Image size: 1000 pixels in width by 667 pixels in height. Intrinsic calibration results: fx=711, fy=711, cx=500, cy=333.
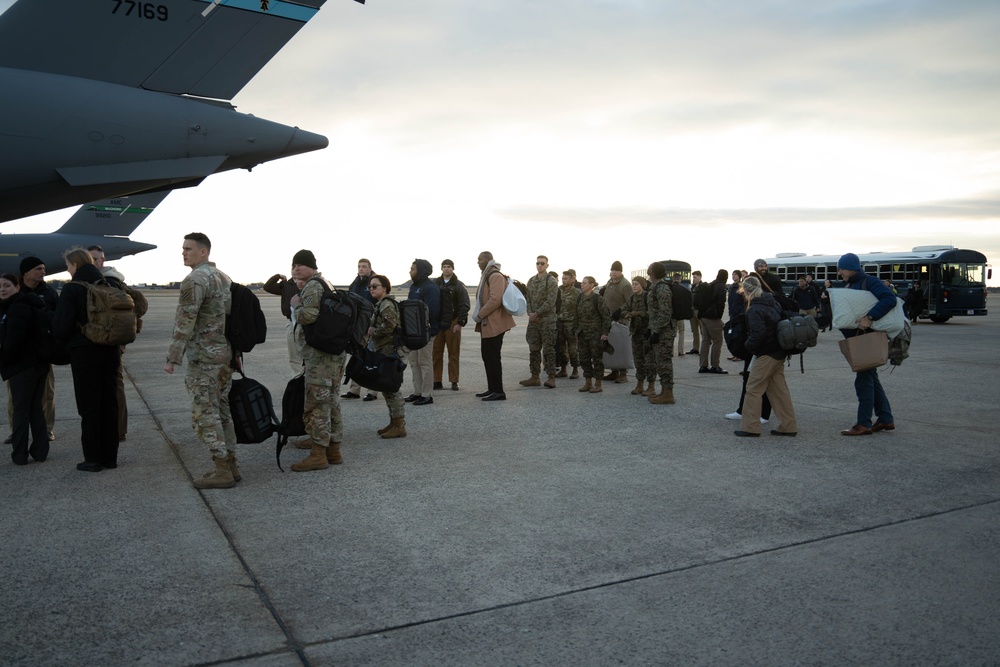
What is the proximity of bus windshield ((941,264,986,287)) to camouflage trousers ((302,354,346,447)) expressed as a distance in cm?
2724

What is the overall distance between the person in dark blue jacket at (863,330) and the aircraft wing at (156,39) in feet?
20.8

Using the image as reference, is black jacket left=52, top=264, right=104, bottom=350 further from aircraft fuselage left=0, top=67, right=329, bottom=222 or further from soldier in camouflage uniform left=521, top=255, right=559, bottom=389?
soldier in camouflage uniform left=521, top=255, right=559, bottom=389

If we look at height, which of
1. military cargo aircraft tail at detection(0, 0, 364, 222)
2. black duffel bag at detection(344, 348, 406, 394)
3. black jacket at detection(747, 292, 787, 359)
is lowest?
black duffel bag at detection(344, 348, 406, 394)

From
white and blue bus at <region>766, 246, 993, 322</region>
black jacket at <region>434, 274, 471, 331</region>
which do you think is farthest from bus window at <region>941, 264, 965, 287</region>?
black jacket at <region>434, 274, 471, 331</region>

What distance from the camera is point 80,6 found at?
6.86 meters

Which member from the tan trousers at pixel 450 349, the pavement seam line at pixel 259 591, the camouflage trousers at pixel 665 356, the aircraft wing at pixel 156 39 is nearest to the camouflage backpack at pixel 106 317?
the pavement seam line at pixel 259 591

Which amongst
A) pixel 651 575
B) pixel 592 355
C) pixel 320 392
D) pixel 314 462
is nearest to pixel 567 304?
pixel 592 355

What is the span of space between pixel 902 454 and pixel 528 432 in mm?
3455

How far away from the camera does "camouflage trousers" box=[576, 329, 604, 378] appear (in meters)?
10.3

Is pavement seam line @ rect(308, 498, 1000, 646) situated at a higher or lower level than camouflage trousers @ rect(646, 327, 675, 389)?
lower

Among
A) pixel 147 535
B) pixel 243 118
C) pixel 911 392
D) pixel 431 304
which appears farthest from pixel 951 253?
pixel 147 535

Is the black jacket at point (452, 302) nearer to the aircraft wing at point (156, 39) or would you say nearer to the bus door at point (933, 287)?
the aircraft wing at point (156, 39)

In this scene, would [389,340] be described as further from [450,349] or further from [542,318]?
[542,318]

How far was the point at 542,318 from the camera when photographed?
10.6m
